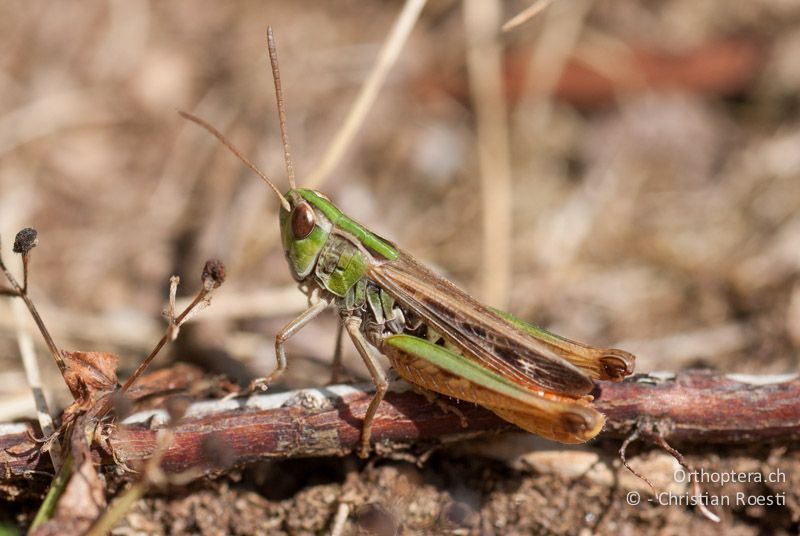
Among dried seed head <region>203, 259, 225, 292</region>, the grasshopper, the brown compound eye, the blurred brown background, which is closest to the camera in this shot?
dried seed head <region>203, 259, 225, 292</region>

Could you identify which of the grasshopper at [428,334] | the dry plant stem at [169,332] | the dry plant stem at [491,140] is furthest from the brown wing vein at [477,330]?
the dry plant stem at [491,140]

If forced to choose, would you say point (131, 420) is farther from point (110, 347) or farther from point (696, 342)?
point (696, 342)

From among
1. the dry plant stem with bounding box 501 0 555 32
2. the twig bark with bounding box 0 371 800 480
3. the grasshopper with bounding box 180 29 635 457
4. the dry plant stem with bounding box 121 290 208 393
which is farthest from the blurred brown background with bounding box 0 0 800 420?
the dry plant stem with bounding box 501 0 555 32

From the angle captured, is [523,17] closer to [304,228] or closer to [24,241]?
[304,228]

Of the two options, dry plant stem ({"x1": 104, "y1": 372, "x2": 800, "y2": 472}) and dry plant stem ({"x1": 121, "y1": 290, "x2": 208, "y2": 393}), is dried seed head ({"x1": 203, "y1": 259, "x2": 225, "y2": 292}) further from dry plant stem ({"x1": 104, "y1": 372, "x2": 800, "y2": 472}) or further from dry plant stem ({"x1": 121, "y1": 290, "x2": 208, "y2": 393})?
dry plant stem ({"x1": 104, "y1": 372, "x2": 800, "y2": 472})

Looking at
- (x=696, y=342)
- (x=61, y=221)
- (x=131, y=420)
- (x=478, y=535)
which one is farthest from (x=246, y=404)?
(x=61, y=221)

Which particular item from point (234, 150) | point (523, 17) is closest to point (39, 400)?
point (234, 150)
